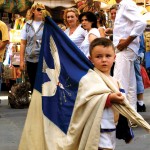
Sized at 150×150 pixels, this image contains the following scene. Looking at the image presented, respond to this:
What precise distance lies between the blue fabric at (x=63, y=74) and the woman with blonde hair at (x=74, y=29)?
286 cm

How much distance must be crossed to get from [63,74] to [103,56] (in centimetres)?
59

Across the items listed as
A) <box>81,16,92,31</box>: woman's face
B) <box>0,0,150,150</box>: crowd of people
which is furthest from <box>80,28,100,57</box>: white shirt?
<box>81,16,92,31</box>: woman's face

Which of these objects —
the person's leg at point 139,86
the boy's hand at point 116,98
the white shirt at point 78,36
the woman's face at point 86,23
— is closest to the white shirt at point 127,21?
the woman's face at point 86,23

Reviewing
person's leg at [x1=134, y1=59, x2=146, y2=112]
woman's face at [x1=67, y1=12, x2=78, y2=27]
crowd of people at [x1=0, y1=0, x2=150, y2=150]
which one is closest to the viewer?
crowd of people at [x1=0, y1=0, x2=150, y2=150]

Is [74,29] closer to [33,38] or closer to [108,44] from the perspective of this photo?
[33,38]

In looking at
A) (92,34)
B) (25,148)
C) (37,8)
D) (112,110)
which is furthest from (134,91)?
(112,110)

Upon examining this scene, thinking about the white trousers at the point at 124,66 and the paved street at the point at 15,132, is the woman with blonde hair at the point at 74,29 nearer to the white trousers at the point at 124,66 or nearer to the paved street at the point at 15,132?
the white trousers at the point at 124,66

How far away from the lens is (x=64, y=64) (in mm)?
5137

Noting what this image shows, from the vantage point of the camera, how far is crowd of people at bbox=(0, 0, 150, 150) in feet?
15.0

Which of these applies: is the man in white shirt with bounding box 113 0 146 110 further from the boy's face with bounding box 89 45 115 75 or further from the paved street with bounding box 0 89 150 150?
the boy's face with bounding box 89 45 115 75

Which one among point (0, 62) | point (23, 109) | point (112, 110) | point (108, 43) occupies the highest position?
point (108, 43)

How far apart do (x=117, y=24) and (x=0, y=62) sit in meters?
3.03

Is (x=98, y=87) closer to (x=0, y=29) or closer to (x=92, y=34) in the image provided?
(x=92, y=34)

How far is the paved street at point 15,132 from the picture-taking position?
685cm
